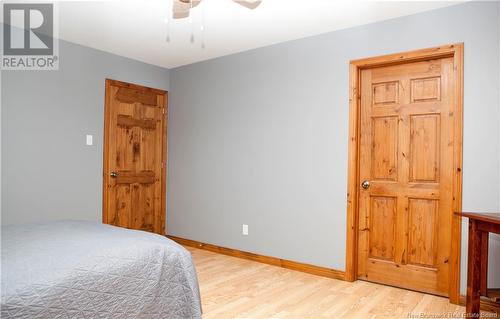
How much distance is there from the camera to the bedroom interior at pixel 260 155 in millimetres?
2234

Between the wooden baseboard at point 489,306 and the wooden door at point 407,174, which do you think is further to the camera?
the wooden door at point 407,174

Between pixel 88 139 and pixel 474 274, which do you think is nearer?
pixel 474 274

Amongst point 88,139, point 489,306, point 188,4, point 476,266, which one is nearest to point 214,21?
point 188,4

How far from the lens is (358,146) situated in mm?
3217

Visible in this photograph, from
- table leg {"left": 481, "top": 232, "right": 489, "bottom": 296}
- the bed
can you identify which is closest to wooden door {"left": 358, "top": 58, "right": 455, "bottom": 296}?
table leg {"left": 481, "top": 232, "right": 489, "bottom": 296}

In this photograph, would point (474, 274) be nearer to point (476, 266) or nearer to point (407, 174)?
point (476, 266)

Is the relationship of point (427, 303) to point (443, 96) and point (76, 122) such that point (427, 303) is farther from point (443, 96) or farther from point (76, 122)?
point (76, 122)

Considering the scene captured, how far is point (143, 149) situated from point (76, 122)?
35.5 inches

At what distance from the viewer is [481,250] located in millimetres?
2203

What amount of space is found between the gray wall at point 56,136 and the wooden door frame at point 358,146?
277 cm

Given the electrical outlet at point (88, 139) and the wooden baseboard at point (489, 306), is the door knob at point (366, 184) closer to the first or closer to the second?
the wooden baseboard at point (489, 306)

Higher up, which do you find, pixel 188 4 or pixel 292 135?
pixel 188 4

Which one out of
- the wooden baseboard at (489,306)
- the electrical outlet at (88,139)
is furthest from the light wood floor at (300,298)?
the electrical outlet at (88,139)

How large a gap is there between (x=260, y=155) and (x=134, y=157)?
1661 millimetres
